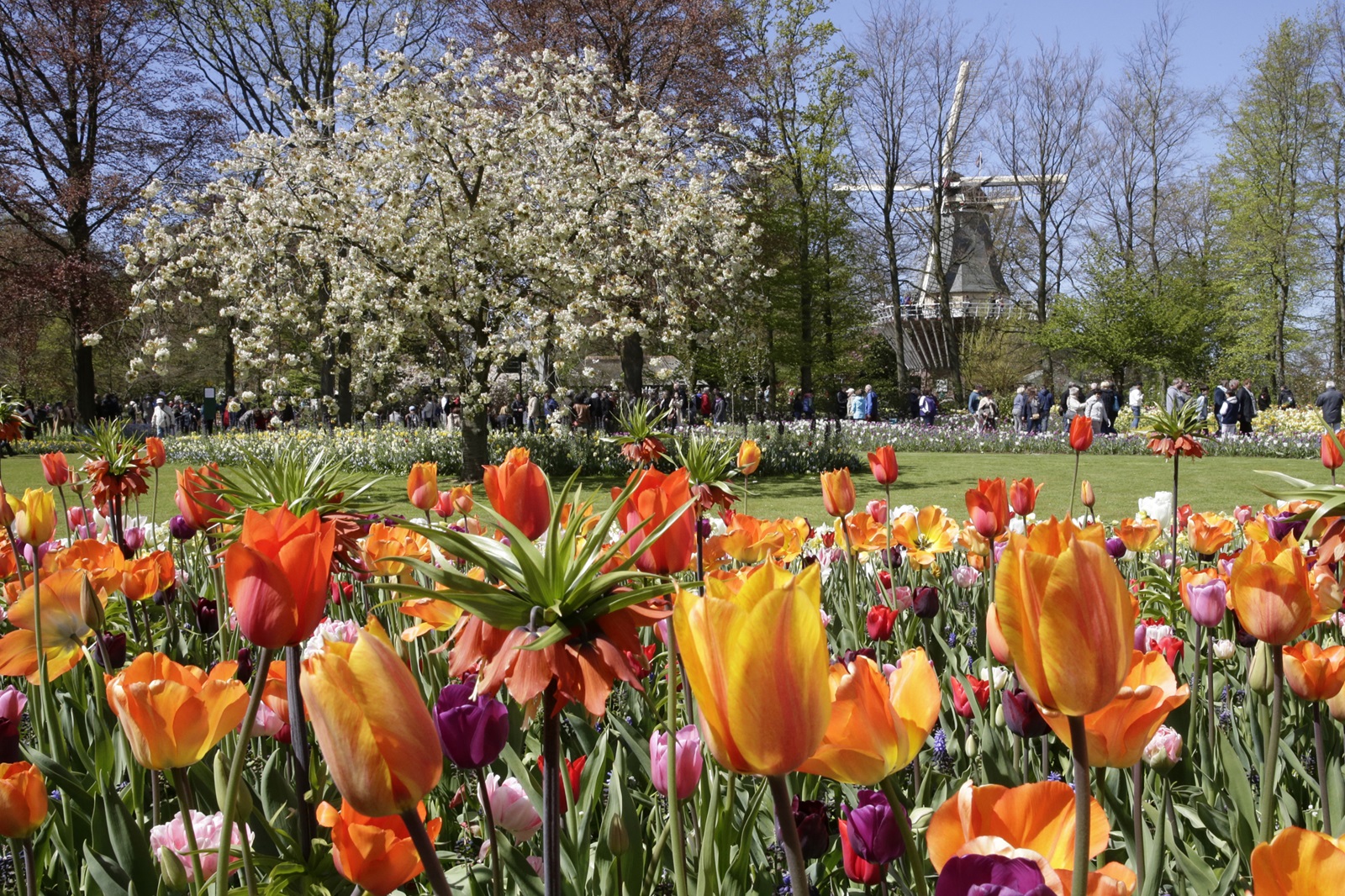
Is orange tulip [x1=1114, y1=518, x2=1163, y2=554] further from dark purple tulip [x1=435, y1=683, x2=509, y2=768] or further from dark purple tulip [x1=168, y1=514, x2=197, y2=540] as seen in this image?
dark purple tulip [x1=168, y1=514, x2=197, y2=540]

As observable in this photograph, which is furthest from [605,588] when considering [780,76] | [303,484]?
[780,76]

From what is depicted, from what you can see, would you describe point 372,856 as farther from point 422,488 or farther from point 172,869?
point 422,488

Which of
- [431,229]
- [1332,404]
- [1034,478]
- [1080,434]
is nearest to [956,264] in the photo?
[1332,404]

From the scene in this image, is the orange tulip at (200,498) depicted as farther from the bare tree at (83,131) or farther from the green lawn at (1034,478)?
the bare tree at (83,131)

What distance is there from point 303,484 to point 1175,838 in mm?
1589

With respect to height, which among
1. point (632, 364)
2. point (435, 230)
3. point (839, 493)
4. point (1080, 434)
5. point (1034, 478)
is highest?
point (435, 230)

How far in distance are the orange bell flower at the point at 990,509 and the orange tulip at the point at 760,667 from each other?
5.89 ft

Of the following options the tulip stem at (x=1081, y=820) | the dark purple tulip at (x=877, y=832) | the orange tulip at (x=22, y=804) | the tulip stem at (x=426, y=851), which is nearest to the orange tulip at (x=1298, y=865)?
the tulip stem at (x=1081, y=820)

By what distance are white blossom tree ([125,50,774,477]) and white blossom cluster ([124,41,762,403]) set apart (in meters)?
0.03

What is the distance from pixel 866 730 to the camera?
78cm

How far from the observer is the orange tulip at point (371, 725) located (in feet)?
2.20

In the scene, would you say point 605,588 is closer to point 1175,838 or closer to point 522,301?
point 1175,838

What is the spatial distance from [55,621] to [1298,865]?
2.14 metres

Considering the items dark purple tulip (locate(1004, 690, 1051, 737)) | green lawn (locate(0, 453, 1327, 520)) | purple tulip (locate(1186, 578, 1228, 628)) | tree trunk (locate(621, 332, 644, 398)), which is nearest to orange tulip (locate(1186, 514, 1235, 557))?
purple tulip (locate(1186, 578, 1228, 628))
